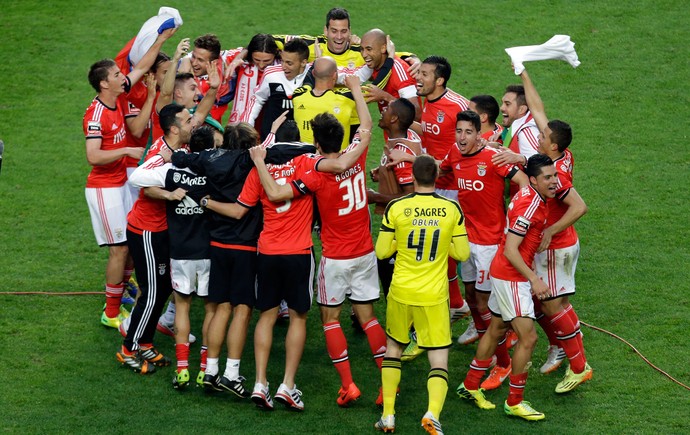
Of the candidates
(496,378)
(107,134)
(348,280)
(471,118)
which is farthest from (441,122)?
(107,134)

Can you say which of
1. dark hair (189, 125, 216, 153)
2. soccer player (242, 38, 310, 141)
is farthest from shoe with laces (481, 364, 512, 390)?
soccer player (242, 38, 310, 141)

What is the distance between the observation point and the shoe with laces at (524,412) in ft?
27.1

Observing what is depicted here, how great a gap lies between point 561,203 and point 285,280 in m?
2.50

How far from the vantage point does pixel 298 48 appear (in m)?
10.3

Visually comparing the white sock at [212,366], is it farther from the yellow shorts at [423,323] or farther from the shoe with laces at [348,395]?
the yellow shorts at [423,323]

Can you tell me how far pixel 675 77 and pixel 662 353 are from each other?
22.9 ft

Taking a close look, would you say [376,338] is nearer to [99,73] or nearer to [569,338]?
[569,338]

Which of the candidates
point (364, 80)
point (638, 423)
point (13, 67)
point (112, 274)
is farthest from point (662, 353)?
point (13, 67)

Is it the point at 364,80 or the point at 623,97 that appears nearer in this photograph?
the point at 364,80

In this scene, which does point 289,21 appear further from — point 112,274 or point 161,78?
point 112,274

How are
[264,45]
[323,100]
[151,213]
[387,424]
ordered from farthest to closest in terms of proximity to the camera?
[264,45] → [323,100] → [151,213] → [387,424]

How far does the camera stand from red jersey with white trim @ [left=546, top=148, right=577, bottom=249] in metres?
8.62

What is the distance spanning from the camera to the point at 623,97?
1475cm

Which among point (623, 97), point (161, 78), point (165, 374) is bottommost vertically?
point (165, 374)
